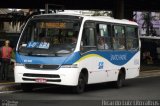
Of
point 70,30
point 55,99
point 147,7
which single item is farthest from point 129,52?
point 147,7

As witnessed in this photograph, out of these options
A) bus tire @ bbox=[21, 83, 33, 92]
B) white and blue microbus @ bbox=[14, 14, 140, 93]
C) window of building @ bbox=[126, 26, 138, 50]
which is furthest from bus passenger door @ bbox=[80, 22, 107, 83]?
window of building @ bbox=[126, 26, 138, 50]

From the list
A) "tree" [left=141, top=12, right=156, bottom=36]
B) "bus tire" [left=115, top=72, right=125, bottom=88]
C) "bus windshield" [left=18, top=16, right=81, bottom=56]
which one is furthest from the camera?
"tree" [left=141, top=12, right=156, bottom=36]

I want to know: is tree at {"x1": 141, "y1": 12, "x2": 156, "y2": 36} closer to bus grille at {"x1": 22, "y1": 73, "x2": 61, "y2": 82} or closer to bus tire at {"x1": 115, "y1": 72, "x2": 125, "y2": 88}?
bus tire at {"x1": 115, "y1": 72, "x2": 125, "y2": 88}

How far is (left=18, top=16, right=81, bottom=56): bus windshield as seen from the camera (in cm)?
1762

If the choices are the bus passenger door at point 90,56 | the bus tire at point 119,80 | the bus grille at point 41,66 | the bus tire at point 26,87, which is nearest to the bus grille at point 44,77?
the bus grille at point 41,66

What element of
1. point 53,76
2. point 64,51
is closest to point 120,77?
point 64,51

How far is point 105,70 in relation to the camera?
798 inches

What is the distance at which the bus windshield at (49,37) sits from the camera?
57.8 feet

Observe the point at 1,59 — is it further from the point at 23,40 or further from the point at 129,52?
the point at 129,52

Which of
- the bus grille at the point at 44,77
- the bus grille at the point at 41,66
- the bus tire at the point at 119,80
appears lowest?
the bus tire at the point at 119,80

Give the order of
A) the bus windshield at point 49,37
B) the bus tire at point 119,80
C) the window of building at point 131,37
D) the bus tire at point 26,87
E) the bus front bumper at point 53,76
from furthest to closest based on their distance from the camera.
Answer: the window of building at point 131,37, the bus tire at point 119,80, the bus tire at point 26,87, the bus windshield at point 49,37, the bus front bumper at point 53,76

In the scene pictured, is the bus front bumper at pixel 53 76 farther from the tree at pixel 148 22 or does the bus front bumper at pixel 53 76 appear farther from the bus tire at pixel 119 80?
the tree at pixel 148 22

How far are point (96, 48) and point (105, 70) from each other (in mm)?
1277

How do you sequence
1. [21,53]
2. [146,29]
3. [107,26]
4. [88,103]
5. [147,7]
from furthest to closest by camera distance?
[146,29] < [147,7] < [107,26] < [21,53] < [88,103]
